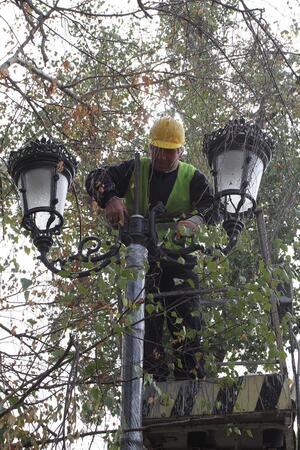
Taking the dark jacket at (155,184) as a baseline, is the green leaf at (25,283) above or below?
below

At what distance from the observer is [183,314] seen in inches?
238

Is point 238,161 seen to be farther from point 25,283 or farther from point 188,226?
point 25,283

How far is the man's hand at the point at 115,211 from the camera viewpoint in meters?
5.66

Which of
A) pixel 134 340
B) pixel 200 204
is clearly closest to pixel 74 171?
pixel 200 204

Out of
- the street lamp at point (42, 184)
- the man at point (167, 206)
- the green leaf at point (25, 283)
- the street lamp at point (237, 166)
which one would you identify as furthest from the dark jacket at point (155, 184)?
the green leaf at point (25, 283)

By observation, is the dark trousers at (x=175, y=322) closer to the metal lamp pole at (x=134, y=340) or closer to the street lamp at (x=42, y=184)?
the metal lamp pole at (x=134, y=340)

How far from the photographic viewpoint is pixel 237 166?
5980mm

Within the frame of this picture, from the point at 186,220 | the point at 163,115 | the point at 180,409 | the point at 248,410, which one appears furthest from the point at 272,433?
the point at 163,115

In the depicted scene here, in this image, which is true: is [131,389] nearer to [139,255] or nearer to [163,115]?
[139,255]

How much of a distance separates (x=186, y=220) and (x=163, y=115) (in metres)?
1.36

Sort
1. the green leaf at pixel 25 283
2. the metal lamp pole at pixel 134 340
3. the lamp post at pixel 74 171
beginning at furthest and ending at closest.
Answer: the lamp post at pixel 74 171, the green leaf at pixel 25 283, the metal lamp pole at pixel 134 340

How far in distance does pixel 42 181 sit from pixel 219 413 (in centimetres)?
207

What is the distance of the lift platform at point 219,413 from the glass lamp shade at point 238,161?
1.28 meters

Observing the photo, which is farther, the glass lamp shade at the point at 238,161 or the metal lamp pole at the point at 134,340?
the glass lamp shade at the point at 238,161
